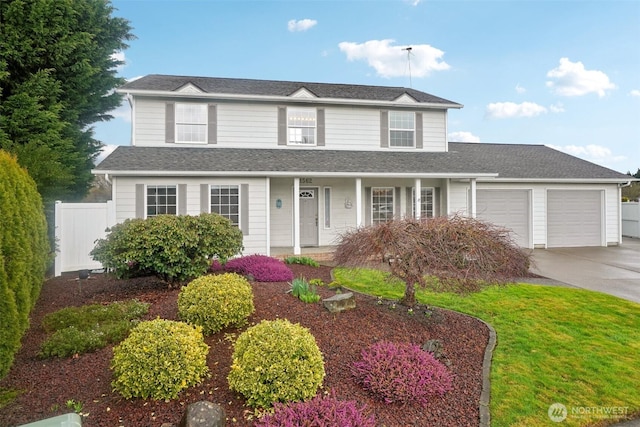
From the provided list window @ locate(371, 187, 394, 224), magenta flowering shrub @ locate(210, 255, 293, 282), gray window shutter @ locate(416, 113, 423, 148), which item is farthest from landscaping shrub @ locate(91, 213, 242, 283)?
gray window shutter @ locate(416, 113, 423, 148)

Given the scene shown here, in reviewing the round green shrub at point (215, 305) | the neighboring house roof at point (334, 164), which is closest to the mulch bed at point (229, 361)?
the round green shrub at point (215, 305)

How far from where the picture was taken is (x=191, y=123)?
12.5 metres

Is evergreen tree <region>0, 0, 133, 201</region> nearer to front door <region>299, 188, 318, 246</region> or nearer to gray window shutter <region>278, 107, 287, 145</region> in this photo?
gray window shutter <region>278, 107, 287, 145</region>

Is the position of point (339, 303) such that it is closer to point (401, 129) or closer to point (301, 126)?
point (301, 126)

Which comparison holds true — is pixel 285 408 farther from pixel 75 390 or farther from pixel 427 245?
pixel 427 245

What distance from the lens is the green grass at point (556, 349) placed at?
372cm

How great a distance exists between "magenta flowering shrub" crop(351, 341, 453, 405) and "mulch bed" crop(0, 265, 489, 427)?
85mm

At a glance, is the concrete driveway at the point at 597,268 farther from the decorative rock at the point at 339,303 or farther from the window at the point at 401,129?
the window at the point at 401,129

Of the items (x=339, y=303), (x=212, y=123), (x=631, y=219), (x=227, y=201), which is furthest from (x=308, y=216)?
(x=631, y=219)

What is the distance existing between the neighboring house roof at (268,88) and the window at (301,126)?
691 mm

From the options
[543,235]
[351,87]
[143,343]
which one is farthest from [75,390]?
[543,235]

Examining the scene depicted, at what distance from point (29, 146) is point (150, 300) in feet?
19.0

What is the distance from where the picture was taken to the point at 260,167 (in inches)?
446

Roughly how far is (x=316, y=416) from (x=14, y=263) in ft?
12.2
